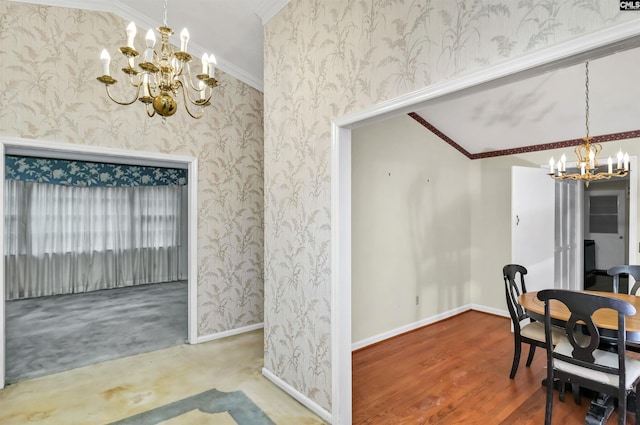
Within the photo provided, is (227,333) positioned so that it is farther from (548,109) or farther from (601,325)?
(548,109)

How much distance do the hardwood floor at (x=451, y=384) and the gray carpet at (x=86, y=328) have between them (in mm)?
2252

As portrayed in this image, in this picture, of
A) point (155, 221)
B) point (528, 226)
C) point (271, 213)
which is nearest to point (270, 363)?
point (271, 213)

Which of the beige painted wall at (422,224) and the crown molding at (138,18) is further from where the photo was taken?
the beige painted wall at (422,224)

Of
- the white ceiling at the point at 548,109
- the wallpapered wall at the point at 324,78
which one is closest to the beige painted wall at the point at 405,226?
the white ceiling at the point at 548,109

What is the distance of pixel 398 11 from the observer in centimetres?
183

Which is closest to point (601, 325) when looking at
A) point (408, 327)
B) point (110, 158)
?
point (408, 327)

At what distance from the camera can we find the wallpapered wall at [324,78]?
54.7 inches

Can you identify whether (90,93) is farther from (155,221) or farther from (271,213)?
(155,221)

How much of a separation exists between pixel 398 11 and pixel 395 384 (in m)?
2.73

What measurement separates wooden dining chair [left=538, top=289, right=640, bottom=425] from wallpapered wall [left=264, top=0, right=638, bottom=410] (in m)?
1.47

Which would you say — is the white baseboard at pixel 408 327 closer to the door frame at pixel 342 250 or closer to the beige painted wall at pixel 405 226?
the beige painted wall at pixel 405 226

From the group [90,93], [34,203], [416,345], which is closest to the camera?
[90,93]

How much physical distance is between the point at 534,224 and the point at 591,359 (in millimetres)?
2370

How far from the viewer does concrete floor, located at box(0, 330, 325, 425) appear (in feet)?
7.73
